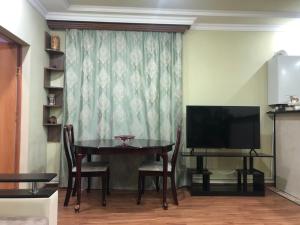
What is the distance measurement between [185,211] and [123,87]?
2.06 m

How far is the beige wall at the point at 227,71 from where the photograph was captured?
14.8 ft

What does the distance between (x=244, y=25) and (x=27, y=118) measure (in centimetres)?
360

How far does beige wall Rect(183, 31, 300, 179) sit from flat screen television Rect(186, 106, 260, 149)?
43cm

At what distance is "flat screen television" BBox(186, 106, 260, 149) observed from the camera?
4.09 meters

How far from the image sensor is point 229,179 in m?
4.50

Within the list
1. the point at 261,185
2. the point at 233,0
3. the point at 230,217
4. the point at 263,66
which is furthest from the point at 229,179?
the point at 233,0

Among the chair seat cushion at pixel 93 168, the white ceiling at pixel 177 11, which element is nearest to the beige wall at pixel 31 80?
the white ceiling at pixel 177 11

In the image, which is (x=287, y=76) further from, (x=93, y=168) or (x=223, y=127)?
(x=93, y=168)

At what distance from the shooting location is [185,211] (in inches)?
130

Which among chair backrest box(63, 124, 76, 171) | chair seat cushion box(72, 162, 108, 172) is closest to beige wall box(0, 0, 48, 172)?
chair backrest box(63, 124, 76, 171)

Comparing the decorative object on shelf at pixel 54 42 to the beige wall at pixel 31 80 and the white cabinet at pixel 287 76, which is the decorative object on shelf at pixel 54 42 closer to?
the beige wall at pixel 31 80

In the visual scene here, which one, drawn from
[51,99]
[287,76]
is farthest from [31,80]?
[287,76]

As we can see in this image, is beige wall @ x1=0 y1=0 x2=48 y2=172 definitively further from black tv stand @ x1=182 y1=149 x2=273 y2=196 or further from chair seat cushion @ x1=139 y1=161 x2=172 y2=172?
black tv stand @ x1=182 y1=149 x2=273 y2=196

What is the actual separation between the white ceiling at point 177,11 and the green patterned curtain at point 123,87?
0.84ft
